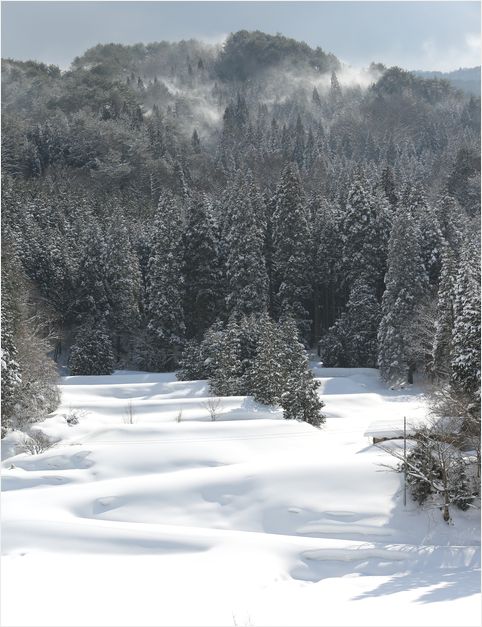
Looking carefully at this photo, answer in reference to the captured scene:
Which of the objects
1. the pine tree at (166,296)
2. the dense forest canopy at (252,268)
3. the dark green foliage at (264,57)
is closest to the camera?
the dense forest canopy at (252,268)

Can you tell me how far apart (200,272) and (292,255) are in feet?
21.7

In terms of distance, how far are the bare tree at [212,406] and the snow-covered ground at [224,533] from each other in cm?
53

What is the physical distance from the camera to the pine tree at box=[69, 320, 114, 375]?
37.2 metres

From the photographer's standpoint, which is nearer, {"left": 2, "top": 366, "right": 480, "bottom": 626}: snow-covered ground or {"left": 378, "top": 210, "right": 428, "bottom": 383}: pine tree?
{"left": 2, "top": 366, "right": 480, "bottom": 626}: snow-covered ground

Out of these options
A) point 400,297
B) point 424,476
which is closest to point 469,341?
point 424,476

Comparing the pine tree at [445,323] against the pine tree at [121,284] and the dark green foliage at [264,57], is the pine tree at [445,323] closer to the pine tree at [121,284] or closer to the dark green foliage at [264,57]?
the pine tree at [121,284]

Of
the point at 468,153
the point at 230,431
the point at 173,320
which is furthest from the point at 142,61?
the point at 230,431

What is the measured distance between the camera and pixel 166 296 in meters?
39.5

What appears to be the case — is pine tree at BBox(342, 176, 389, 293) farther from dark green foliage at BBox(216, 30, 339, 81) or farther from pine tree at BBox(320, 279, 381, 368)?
dark green foliage at BBox(216, 30, 339, 81)

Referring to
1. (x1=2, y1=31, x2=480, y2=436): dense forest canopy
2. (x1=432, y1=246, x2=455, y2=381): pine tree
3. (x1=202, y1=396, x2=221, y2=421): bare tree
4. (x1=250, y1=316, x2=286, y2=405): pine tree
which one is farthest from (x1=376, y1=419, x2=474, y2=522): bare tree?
(x1=432, y1=246, x2=455, y2=381): pine tree

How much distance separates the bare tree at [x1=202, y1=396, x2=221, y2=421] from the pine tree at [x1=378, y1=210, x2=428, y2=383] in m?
13.2

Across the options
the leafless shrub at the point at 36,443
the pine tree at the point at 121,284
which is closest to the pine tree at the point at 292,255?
the pine tree at the point at 121,284

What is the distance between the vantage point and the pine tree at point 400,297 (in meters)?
34.5

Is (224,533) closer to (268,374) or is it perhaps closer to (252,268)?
(268,374)
